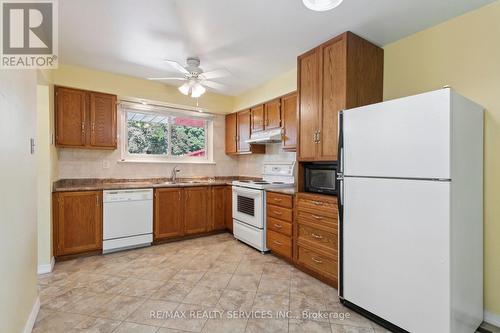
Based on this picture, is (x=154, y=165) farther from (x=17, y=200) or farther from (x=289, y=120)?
(x=17, y=200)

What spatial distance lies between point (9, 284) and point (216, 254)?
2138 mm

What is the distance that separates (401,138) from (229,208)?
2.99 metres

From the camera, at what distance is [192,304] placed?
207cm

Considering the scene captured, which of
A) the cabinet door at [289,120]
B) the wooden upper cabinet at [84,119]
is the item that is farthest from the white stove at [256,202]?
the wooden upper cabinet at [84,119]

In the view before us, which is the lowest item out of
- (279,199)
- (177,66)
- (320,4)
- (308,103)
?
(279,199)

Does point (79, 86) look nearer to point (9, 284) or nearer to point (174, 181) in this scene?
point (174, 181)

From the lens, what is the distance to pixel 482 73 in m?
1.94

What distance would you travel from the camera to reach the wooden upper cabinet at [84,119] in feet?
10.3

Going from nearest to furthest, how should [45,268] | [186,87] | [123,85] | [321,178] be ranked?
[45,268] → [321,178] → [186,87] → [123,85]

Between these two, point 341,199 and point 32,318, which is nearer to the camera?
point 32,318

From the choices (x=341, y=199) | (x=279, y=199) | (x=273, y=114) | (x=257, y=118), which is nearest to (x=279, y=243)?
(x=279, y=199)

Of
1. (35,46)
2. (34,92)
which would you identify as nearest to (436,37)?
(34,92)

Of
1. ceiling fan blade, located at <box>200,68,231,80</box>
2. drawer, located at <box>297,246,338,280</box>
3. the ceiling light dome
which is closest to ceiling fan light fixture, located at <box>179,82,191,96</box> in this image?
ceiling fan blade, located at <box>200,68,231,80</box>

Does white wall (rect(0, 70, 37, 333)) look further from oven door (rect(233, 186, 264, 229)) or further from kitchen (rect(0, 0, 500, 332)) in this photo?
oven door (rect(233, 186, 264, 229))
